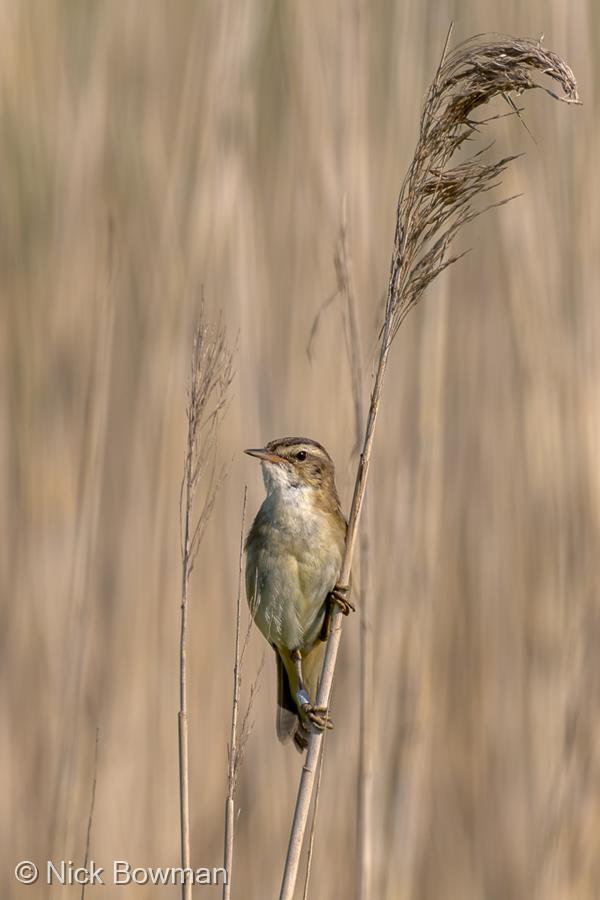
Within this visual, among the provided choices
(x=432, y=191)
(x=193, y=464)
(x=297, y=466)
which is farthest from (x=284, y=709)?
(x=432, y=191)

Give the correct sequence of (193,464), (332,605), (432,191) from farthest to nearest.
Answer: (332,605)
(432,191)
(193,464)

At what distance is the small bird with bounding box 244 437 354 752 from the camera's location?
2.59m

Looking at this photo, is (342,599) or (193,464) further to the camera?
(342,599)

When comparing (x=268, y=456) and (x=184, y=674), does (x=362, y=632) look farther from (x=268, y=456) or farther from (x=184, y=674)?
(x=184, y=674)

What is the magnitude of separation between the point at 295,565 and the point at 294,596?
0.26 feet

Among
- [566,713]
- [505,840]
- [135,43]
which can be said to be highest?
[135,43]

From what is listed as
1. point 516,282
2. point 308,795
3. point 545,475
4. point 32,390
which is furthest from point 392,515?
point 308,795

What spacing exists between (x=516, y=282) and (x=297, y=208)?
2.19 feet

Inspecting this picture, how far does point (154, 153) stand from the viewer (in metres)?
3.30

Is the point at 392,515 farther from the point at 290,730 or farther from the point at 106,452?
the point at 106,452

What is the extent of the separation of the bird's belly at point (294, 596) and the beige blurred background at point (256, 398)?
1.21ft

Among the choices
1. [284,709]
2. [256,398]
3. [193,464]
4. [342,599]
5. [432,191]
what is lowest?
[284,709]

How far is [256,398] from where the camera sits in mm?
3283

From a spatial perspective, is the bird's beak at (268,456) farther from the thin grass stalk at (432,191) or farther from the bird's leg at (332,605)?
the thin grass stalk at (432,191)
